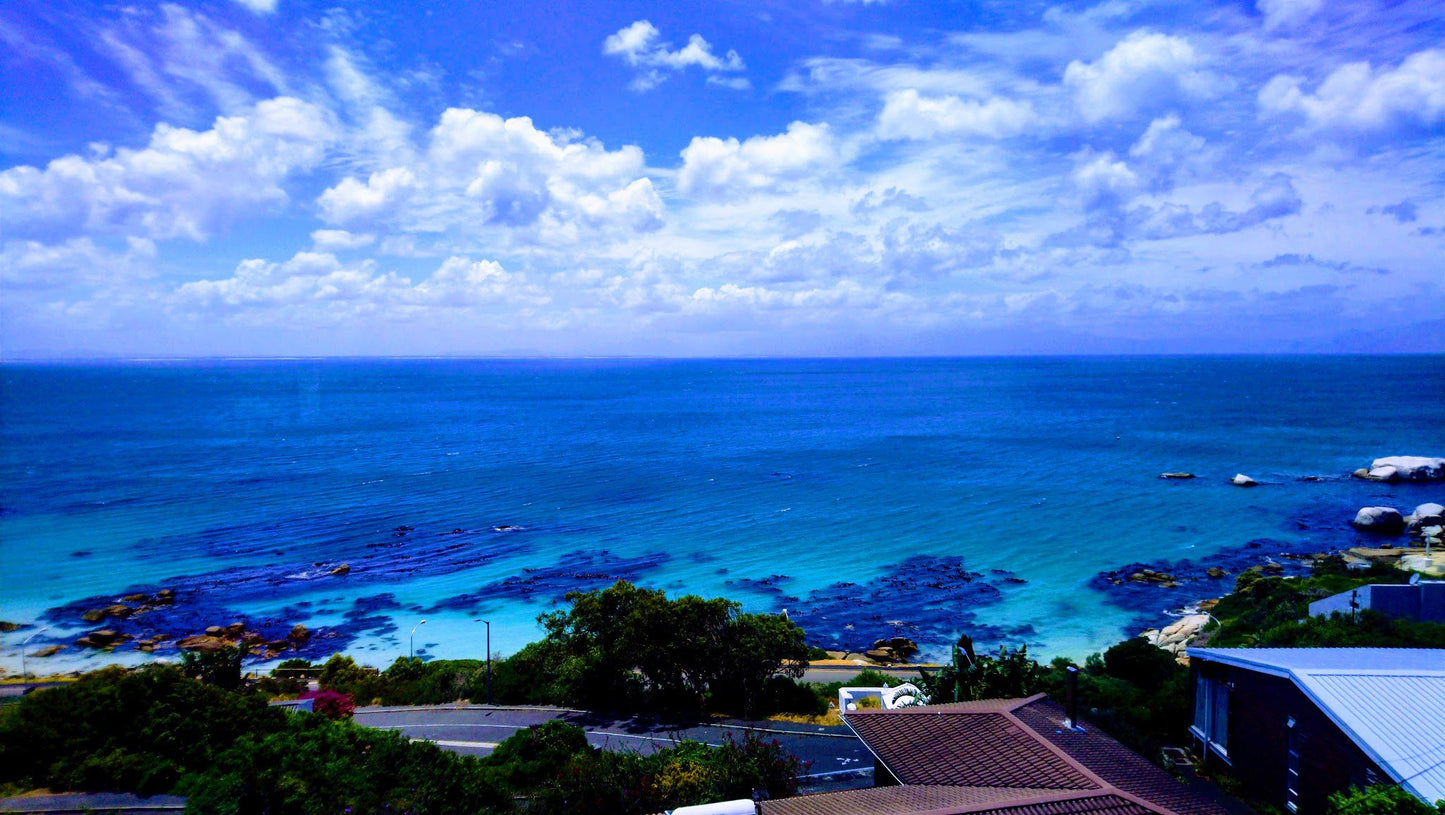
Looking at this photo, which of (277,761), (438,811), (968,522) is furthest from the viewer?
(968,522)

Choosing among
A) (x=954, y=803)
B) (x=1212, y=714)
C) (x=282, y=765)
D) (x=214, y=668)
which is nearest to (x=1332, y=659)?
(x=1212, y=714)

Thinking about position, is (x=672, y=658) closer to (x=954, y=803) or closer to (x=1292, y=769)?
(x=954, y=803)

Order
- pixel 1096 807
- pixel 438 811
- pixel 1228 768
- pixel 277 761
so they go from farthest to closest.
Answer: pixel 1228 768 → pixel 277 761 → pixel 438 811 → pixel 1096 807

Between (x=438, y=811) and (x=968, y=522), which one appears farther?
(x=968, y=522)

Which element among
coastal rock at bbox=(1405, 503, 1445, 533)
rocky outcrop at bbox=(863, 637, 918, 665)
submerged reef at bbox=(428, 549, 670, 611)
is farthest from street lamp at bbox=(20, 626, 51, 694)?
coastal rock at bbox=(1405, 503, 1445, 533)

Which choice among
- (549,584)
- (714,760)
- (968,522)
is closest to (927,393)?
(968,522)

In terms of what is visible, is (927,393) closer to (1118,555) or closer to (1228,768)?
(1118,555)

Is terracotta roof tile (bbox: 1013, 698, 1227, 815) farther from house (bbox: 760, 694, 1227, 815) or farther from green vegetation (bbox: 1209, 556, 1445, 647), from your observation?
green vegetation (bbox: 1209, 556, 1445, 647)
